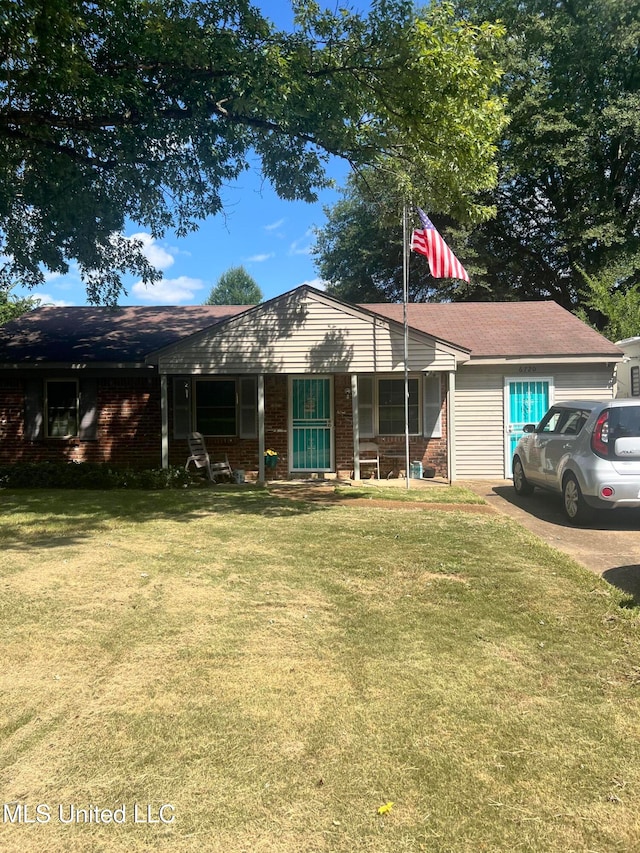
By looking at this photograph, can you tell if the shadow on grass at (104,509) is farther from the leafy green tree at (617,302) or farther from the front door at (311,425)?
the leafy green tree at (617,302)

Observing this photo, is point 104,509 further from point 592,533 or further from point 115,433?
point 592,533

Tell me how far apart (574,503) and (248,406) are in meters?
7.67

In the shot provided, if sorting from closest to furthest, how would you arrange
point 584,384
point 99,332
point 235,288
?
point 584,384, point 99,332, point 235,288

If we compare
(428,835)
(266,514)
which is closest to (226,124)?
(266,514)

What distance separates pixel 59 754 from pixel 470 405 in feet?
38.1

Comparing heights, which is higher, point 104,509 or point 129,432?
point 129,432

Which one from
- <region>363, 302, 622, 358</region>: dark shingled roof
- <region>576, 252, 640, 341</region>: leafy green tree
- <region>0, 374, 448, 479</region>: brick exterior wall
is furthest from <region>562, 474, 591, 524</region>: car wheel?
<region>576, 252, 640, 341</region>: leafy green tree

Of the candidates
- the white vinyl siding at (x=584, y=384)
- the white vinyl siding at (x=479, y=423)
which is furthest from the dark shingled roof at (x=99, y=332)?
the white vinyl siding at (x=584, y=384)

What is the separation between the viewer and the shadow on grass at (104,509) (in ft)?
24.2

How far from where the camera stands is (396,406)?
13.2m

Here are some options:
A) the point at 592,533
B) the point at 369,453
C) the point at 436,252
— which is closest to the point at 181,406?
the point at 369,453

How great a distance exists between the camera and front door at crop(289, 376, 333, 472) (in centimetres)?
1327

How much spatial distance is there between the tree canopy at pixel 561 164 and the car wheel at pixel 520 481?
44.8 ft

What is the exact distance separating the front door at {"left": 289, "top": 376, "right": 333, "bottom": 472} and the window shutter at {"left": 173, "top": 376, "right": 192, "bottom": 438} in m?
2.42
